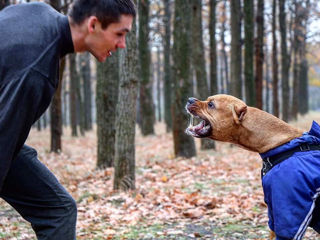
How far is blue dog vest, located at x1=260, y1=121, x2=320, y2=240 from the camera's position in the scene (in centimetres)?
357

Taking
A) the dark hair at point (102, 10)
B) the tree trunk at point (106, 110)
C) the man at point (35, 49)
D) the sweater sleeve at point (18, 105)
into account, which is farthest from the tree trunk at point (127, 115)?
the sweater sleeve at point (18, 105)

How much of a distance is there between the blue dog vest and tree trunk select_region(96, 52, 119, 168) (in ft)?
25.9

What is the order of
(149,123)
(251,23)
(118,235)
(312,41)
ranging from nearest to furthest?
(118,235)
(251,23)
(149,123)
(312,41)

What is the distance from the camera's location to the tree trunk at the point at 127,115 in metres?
8.09

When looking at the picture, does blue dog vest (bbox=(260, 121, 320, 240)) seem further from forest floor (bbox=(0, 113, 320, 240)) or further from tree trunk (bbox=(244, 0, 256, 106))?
tree trunk (bbox=(244, 0, 256, 106))

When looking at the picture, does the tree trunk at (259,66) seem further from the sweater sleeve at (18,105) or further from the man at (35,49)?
the sweater sleeve at (18,105)

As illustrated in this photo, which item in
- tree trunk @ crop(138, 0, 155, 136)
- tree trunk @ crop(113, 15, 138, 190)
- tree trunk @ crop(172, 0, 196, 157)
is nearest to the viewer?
tree trunk @ crop(113, 15, 138, 190)

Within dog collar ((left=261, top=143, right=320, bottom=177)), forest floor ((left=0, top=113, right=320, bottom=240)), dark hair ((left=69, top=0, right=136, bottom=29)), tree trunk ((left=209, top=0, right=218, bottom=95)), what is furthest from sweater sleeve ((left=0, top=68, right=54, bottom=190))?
tree trunk ((left=209, top=0, right=218, bottom=95))

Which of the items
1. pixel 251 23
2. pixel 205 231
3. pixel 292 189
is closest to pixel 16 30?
pixel 292 189

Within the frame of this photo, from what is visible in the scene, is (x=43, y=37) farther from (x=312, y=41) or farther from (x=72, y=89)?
(x=312, y=41)

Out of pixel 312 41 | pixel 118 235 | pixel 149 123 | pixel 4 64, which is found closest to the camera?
pixel 4 64

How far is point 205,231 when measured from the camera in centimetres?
615

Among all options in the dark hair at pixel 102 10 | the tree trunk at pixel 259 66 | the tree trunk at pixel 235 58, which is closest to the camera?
the dark hair at pixel 102 10

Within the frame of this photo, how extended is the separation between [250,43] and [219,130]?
39.9 feet
